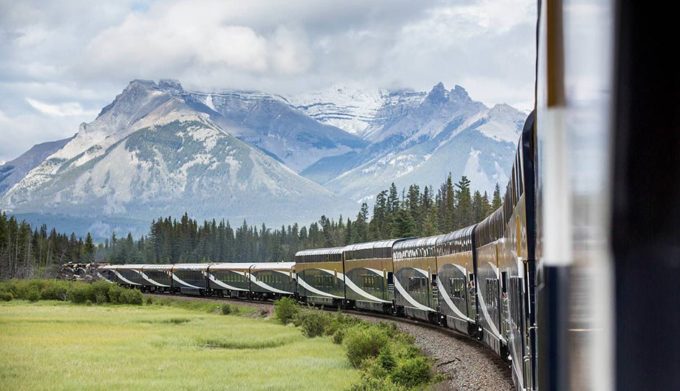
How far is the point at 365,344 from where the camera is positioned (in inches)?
1305

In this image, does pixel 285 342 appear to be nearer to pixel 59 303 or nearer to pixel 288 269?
pixel 288 269

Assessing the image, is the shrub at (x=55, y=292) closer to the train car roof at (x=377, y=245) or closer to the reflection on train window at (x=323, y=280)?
the reflection on train window at (x=323, y=280)

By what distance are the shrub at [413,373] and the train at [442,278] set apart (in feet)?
5.48

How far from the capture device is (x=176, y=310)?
244ft

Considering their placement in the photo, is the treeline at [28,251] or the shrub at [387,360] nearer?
the shrub at [387,360]

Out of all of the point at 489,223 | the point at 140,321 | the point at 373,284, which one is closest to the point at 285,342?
the point at 373,284

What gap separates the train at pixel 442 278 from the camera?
26.4 feet

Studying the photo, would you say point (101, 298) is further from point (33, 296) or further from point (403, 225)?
point (403, 225)

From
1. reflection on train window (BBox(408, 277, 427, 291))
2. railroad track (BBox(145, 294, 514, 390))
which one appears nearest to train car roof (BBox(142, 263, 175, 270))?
reflection on train window (BBox(408, 277, 427, 291))

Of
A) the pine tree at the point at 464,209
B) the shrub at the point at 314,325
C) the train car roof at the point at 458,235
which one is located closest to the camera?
the train car roof at the point at 458,235

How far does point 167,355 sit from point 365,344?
1037 centimetres

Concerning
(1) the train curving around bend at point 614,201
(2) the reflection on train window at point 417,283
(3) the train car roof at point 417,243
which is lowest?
(2) the reflection on train window at point 417,283

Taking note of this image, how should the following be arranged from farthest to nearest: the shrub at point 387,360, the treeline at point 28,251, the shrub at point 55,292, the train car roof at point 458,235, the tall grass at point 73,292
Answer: the treeline at point 28,251 < the shrub at point 55,292 < the tall grass at point 73,292 < the shrub at point 387,360 < the train car roof at point 458,235

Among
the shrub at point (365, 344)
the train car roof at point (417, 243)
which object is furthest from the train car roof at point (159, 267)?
the shrub at point (365, 344)
